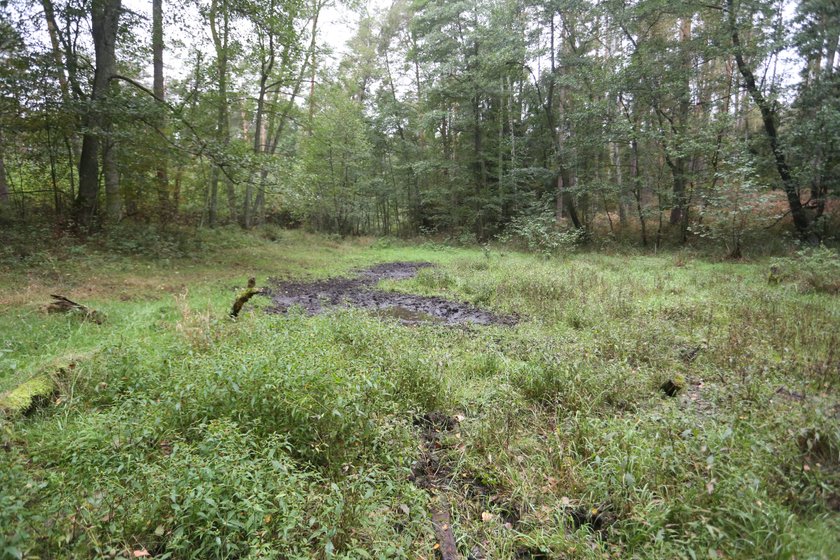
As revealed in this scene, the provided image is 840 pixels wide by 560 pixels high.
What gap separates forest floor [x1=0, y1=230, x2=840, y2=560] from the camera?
2.09 meters

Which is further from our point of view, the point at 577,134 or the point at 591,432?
the point at 577,134

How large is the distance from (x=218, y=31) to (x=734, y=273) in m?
22.2

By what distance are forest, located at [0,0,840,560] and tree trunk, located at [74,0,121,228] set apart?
0.11 meters

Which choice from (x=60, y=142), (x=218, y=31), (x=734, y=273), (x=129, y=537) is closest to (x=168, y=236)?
(x=60, y=142)

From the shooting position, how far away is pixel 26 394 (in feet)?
10.8

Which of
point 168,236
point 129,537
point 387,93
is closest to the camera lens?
point 129,537

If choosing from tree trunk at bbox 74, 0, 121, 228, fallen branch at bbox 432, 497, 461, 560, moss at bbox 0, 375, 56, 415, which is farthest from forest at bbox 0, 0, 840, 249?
fallen branch at bbox 432, 497, 461, 560

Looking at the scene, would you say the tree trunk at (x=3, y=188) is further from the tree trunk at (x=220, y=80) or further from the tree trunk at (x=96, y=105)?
the tree trunk at (x=220, y=80)

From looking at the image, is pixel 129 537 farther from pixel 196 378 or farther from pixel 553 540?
pixel 553 540

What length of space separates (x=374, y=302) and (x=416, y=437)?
574cm

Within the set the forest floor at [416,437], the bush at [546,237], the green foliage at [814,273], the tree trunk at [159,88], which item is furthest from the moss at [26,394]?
the bush at [546,237]

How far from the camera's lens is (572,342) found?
210 inches

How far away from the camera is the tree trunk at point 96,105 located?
406 inches

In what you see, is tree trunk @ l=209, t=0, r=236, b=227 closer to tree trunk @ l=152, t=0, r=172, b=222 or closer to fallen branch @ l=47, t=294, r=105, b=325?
tree trunk @ l=152, t=0, r=172, b=222
